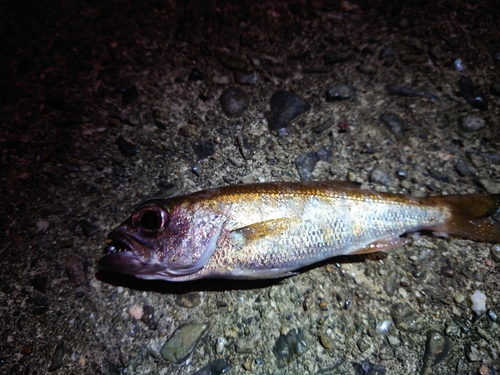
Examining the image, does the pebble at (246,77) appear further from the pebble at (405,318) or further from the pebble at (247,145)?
the pebble at (405,318)

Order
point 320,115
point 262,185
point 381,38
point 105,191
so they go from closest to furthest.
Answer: point 262,185 < point 105,191 < point 320,115 < point 381,38

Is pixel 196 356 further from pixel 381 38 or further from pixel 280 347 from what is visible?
pixel 381 38

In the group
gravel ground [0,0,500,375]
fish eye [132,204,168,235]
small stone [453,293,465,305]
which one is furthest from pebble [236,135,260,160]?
small stone [453,293,465,305]

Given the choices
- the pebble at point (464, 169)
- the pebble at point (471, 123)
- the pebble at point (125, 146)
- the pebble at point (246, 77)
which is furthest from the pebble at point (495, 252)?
the pebble at point (125, 146)

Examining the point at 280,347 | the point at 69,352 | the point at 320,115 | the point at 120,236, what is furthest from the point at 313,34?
the point at 69,352

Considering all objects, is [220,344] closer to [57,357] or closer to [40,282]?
[57,357]

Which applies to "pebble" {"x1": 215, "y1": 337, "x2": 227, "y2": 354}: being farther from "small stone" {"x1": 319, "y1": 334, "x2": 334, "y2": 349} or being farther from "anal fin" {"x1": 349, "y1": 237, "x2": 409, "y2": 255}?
"anal fin" {"x1": 349, "y1": 237, "x2": 409, "y2": 255}
